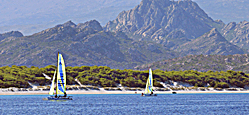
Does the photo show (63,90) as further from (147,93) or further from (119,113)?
(147,93)

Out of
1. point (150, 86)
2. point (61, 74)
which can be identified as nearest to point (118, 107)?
point (61, 74)

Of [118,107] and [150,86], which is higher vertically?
[150,86]

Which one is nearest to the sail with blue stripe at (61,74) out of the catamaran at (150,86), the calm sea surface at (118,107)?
the calm sea surface at (118,107)

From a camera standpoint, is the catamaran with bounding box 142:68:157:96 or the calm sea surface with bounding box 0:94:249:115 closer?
the calm sea surface with bounding box 0:94:249:115

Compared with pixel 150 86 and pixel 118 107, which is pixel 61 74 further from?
pixel 150 86

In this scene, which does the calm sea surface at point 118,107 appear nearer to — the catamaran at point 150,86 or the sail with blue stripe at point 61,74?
the sail with blue stripe at point 61,74

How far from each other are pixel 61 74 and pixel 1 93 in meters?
87.1

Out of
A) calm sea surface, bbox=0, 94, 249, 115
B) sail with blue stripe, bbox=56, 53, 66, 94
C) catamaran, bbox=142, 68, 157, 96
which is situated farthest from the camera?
catamaran, bbox=142, 68, 157, 96

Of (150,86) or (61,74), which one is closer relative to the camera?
(61,74)

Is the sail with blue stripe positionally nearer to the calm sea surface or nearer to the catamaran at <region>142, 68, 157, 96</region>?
the calm sea surface

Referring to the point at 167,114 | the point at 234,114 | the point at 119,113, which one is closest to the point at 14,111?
the point at 119,113

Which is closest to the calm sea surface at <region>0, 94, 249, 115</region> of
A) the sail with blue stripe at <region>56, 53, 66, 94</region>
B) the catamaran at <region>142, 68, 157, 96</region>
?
the sail with blue stripe at <region>56, 53, 66, 94</region>

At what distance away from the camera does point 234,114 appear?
328 feet

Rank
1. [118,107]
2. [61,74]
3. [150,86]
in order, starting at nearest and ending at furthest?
[61,74]
[118,107]
[150,86]
